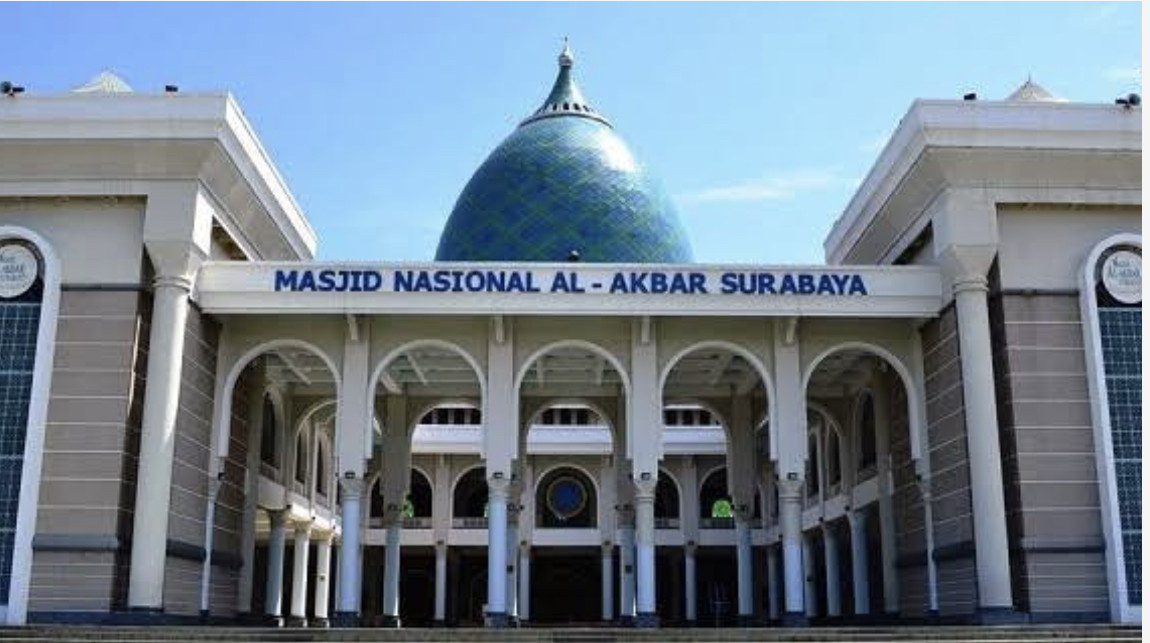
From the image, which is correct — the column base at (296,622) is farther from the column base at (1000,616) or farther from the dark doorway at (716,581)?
the dark doorway at (716,581)

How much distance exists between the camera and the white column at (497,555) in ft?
66.1

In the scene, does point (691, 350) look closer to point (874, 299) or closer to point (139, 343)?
point (874, 299)

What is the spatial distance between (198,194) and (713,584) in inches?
1052

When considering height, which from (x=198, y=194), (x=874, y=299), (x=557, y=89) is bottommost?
(x=874, y=299)

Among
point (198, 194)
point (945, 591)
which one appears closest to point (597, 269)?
point (198, 194)

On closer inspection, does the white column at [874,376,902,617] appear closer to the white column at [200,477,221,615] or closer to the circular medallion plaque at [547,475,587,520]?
the white column at [200,477,221,615]

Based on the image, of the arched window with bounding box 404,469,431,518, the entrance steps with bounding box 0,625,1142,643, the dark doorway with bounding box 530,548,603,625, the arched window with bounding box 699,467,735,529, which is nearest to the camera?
the entrance steps with bounding box 0,625,1142,643

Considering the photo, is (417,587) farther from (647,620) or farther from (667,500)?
(647,620)

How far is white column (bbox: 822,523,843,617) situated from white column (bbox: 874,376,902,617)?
3.07 m

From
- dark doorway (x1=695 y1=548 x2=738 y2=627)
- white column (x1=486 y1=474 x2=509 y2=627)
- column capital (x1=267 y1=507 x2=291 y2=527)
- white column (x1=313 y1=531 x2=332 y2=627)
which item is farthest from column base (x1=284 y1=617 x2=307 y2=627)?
dark doorway (x1=695 y1=548 x2=738 y2=627)

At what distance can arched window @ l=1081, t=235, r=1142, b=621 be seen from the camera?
1877cm

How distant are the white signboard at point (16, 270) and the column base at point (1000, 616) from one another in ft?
52.8

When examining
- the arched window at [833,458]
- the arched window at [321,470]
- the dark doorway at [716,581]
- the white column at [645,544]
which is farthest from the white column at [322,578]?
the dark doorway at [716,581]

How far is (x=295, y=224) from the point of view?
86.8ft
